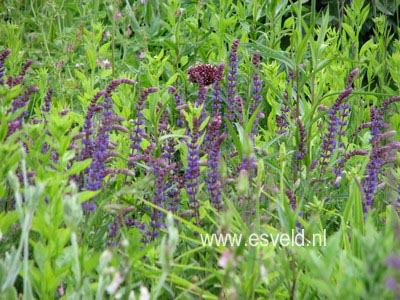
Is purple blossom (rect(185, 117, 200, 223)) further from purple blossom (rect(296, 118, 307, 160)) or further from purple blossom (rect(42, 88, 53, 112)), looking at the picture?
purple blossom (rect(42, 88, 53, 112))

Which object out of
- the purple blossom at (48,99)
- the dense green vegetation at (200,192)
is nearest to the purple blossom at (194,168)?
the dense green vegetation at (200,192)

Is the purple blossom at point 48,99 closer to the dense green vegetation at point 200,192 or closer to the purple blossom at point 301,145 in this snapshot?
the dense green vegetation at point 200,192

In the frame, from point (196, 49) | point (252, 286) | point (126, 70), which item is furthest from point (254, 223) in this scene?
point (126, 70)

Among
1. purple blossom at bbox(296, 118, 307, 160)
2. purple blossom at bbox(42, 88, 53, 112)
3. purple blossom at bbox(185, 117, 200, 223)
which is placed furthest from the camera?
purple blossom at bbox(42, 88, 53, 112)

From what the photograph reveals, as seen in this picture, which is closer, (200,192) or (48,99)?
(200,192)

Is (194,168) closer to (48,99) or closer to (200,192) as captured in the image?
(200,192)

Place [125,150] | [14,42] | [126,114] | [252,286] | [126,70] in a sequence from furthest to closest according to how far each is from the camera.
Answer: [126,70], [14,42], [126,114], [125,150], [252,286]

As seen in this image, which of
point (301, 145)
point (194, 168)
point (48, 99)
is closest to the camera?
point (194, 168)

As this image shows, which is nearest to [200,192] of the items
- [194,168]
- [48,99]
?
[194,168]

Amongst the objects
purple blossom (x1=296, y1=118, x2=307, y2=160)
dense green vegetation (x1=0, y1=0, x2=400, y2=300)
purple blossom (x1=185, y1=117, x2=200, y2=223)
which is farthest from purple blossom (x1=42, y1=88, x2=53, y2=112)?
purple blossom (x1=296, y1=118, x2=307, y2=160)

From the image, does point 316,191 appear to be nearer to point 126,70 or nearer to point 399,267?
point 399,267

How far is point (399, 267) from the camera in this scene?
47.2 inches

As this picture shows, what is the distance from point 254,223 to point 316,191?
656mm

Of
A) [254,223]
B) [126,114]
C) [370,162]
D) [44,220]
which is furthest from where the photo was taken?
[126,114]
